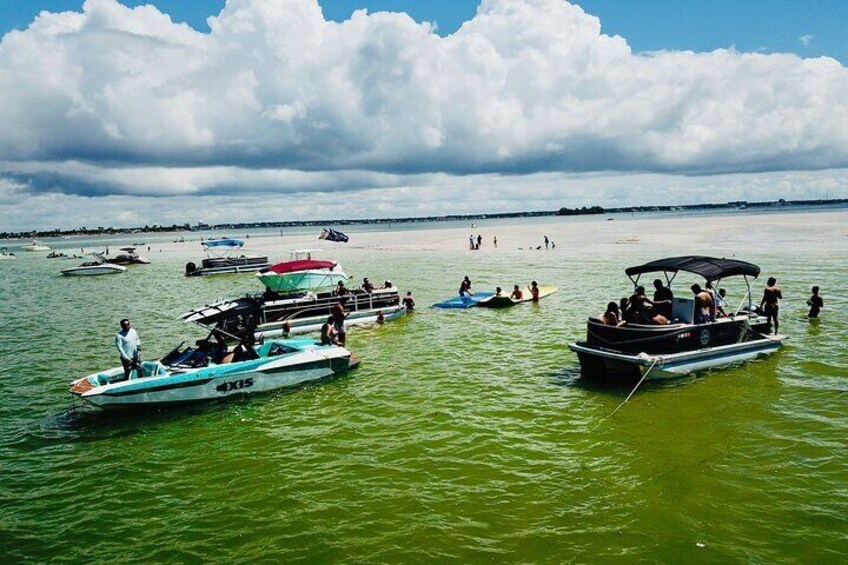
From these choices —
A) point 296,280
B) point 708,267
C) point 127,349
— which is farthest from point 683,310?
point 296,280

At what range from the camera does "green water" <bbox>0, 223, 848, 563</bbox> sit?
30.0 ft

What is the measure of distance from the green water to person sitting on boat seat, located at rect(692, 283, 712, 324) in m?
1.81

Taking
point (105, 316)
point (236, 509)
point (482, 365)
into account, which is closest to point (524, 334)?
point (482, 365)

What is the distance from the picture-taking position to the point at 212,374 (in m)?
16.4

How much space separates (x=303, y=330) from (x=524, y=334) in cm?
1111

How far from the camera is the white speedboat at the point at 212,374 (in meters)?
15.4

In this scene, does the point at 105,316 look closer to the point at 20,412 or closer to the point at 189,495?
the point at 20,412

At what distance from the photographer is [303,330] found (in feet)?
92.8

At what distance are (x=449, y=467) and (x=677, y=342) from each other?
8.91 m

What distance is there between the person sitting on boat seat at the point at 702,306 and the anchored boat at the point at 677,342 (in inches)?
6.7

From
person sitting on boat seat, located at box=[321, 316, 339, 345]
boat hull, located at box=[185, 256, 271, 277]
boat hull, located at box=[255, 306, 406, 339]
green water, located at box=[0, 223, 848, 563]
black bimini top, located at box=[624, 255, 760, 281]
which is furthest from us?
boat hull, located at box=[185, 256, 271, 277]

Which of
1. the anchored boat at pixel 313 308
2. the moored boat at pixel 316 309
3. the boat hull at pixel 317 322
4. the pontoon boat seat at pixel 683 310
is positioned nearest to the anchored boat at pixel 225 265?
the anchored boat at pixel 313 308

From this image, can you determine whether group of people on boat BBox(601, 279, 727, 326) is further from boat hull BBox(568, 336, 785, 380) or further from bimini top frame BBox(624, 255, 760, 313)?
boat hull BBox(568, 336, 785, 380)

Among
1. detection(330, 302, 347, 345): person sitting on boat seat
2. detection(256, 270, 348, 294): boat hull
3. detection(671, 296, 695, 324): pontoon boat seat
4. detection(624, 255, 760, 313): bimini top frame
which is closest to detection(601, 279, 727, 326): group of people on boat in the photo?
detection(671, 296, 695, 324): pontoon boat seat
